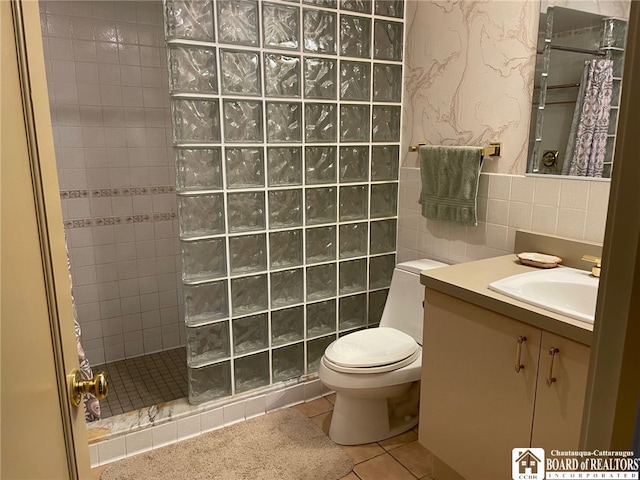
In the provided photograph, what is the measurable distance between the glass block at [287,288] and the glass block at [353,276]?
0.80ft

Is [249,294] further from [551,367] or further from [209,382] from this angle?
[551,367]

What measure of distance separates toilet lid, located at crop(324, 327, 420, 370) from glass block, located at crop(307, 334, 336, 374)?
341 millimetres

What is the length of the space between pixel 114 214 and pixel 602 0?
2.55 metres

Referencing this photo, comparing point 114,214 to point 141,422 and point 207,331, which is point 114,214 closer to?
point 207,331

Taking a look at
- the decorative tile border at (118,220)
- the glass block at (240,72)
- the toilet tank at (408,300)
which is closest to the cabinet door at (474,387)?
the toilet tank at (408,300)

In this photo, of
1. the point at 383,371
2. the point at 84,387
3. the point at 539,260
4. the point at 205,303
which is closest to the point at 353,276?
the point at 383,371

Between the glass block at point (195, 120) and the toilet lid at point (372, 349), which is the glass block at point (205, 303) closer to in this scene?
the toilet lid at point (372, 349)

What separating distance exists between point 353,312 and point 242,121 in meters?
1.18

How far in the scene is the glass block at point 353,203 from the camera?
2.50m

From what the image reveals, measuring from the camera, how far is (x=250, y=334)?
2.37 m

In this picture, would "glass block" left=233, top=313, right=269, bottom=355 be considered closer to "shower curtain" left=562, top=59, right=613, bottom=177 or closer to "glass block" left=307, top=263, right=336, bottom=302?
"glass block" left=307, top=263, right=336, bottom=302

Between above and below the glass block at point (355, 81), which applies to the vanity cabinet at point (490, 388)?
below

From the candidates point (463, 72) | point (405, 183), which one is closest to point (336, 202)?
point (405, 183)

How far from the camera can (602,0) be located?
173cm
